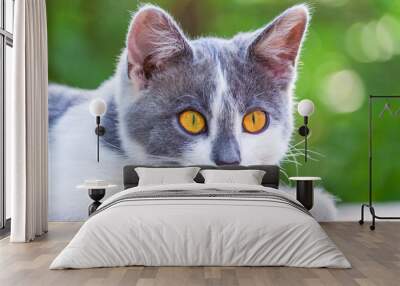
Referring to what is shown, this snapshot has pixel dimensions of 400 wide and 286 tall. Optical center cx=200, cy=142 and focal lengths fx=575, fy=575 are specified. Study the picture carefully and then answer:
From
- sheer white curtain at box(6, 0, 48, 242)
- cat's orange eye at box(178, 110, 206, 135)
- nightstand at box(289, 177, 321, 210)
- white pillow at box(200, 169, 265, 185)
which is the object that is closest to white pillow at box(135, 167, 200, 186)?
white pillow at box(200, 169, 265, 185)

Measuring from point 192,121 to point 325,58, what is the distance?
1871mm

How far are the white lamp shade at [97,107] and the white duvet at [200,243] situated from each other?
2.73m

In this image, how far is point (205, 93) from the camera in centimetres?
705

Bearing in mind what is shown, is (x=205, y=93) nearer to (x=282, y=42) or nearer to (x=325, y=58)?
(x=282, y=42)

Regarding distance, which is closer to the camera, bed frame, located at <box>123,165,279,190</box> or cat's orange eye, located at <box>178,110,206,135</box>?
bed frame, located at <box>123,165,279,190</box>

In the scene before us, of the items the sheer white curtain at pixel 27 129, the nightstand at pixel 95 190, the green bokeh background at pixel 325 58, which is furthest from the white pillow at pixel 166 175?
the green bokeh background at pixel 325 58

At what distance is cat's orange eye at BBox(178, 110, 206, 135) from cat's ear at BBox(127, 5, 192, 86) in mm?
644

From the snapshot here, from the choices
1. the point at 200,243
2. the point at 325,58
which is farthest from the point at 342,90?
the point at 200,243

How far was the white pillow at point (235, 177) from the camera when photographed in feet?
21.1

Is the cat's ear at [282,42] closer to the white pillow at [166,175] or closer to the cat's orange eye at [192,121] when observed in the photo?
the cat's orange eye at [192,121]

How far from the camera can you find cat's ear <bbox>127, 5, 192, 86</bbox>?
277 inches

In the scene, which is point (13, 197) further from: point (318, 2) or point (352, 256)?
point (318, 2)

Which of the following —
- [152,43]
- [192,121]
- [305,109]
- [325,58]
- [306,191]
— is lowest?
[306,191]

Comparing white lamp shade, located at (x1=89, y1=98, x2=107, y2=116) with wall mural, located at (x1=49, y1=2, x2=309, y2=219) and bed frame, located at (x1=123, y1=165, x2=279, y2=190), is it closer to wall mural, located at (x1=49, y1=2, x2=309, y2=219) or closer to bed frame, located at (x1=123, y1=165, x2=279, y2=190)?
wall mural, located at (x1=49, y1=2, x2=309, y2=219)
